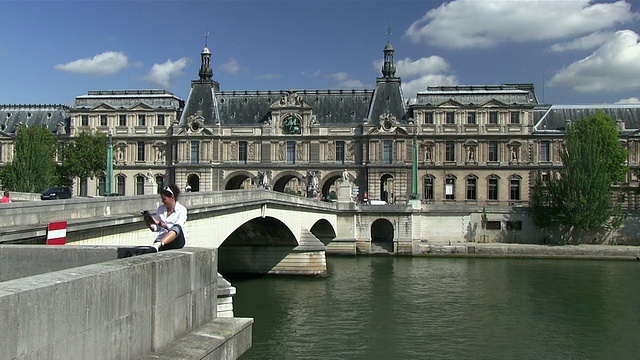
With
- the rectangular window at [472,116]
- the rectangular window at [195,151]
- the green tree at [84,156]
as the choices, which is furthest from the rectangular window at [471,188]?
the green tree at [84,156]

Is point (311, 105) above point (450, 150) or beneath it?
above

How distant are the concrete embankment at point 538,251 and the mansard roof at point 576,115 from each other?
17.6m

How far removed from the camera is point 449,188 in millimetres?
71750

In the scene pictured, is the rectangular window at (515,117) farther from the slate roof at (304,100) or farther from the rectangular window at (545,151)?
the slate roof at (304,100)

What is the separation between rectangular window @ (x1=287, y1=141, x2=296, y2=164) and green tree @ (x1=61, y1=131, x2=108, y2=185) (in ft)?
62.3

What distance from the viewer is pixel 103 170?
71438 millimetres

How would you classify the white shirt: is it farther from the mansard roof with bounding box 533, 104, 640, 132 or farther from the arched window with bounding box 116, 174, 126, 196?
the arched window with bounding box 116, 174, 126, 196

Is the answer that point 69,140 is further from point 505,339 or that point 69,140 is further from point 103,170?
point 505,339

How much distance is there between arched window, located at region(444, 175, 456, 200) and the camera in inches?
2820

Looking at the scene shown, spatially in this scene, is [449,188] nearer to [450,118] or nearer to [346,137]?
[450,118]

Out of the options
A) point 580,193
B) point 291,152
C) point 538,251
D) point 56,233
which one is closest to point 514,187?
point 580,193

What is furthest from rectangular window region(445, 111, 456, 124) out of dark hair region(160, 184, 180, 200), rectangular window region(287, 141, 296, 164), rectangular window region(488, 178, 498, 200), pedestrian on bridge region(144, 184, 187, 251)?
pedestrian on bridge region(144, 184, 187, 251)

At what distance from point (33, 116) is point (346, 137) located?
37.7 m

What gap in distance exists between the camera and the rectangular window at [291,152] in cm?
7369
